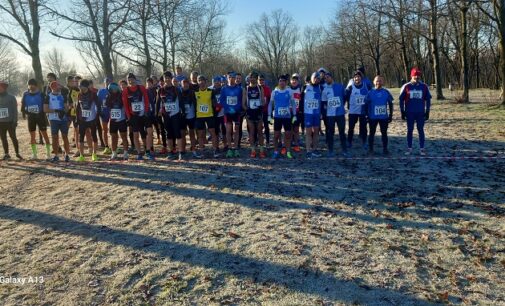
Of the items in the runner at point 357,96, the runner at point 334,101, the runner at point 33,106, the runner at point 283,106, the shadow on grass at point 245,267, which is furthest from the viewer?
the runner at point 33,106

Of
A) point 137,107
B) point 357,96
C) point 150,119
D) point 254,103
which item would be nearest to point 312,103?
point 357,96

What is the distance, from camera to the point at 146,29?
60.8 feet

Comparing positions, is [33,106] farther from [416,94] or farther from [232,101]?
[416,94]

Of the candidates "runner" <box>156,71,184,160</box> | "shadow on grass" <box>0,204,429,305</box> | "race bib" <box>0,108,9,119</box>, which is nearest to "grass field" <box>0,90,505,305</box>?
"shadow on grass" <box>0,204,429,305</box>

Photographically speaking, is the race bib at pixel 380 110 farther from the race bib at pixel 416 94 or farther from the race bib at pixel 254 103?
the race bib at pixel 254 103

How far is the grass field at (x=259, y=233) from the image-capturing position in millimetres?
4215

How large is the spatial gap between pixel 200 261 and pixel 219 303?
0.90 meters

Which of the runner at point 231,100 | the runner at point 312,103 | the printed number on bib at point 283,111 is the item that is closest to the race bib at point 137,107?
the runner at point 231,100

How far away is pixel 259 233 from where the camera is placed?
5.55 metres

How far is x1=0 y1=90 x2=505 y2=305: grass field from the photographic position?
13.8 ft

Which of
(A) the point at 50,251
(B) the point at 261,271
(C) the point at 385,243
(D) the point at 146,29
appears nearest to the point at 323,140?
(C) the point at 385,243

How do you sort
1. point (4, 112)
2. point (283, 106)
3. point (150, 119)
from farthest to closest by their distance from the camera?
1. point (4, 112)
2. point (150, 119)
3. point (283, 106)

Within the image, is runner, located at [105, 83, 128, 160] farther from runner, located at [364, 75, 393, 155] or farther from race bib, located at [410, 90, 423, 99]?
race bib, located at [410, 90, 423, 99]

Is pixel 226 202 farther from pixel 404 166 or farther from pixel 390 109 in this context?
pixel 390 109
